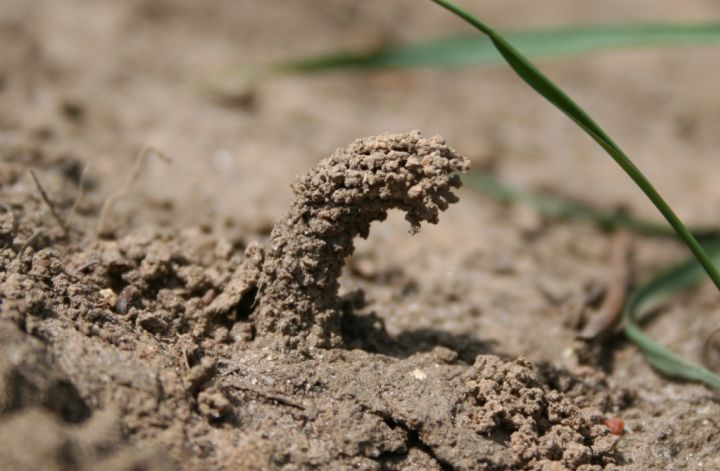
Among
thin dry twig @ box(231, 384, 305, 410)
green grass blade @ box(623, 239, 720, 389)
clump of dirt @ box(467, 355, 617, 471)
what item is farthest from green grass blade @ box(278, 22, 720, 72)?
thin dry twig @ box(231, 384, 305, 410)

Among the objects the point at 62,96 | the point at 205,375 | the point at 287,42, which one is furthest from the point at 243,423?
the point at 287,42

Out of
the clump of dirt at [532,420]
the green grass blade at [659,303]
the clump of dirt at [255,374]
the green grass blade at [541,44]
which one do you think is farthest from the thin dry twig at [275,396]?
the green grass blade at [541,44]

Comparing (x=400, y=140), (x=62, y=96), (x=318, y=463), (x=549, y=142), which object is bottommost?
(x=318, y=463)

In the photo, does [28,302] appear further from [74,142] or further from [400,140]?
[74,142]

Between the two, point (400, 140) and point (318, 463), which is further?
point (400, 140)

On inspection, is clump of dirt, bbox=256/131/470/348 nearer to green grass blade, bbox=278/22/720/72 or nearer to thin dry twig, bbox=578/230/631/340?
thin dry twig, bbox=578/230/631/340
